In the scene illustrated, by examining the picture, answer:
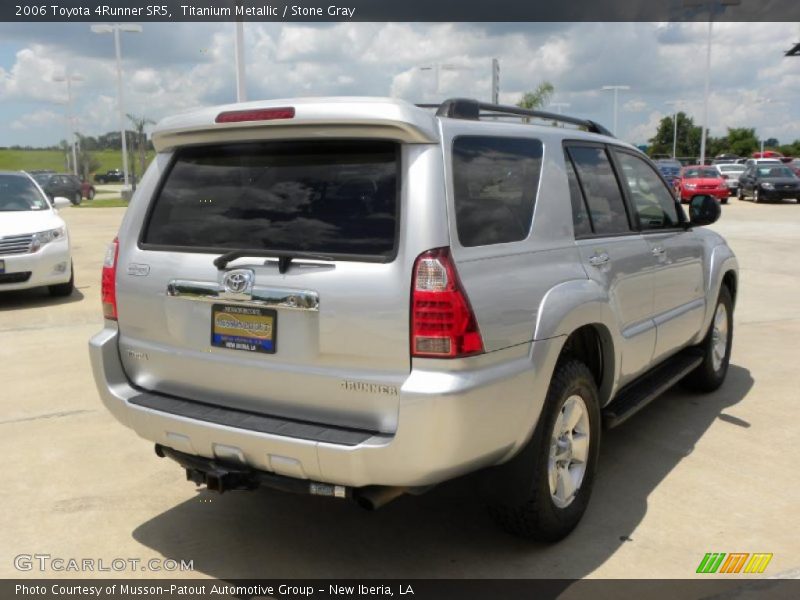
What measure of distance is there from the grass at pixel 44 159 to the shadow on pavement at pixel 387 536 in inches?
3606

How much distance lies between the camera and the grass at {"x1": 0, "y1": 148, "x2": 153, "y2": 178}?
90662mm

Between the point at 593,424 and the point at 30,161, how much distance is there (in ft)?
343

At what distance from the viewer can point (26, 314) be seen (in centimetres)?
906

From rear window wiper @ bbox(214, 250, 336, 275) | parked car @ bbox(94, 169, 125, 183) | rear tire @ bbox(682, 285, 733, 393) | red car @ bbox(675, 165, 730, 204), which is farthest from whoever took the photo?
parked car @ bbox(94, 169, 125, 183)

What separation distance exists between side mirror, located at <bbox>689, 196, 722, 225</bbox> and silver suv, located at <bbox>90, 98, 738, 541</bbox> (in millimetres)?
1636

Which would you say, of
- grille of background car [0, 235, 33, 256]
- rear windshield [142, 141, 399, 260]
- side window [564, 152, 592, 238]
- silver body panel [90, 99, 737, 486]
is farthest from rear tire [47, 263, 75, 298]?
side window [564, 152, 592, 238]

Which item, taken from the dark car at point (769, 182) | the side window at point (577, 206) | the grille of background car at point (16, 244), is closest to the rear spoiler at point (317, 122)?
the side window at point (577, 206)

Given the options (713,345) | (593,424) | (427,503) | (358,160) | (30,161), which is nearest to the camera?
(358,160)

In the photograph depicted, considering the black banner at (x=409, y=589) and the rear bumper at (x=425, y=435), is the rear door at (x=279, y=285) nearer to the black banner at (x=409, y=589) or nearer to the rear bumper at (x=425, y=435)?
→ the rear bumper at (x=425, y=435)

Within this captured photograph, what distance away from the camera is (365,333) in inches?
114

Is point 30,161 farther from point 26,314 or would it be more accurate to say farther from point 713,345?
point 713,345

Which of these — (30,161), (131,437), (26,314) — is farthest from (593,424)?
(30,161)

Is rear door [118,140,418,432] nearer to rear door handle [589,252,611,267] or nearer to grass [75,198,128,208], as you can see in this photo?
rear door handle [589,252,611,267]

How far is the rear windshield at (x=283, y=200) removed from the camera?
2.99 metres
